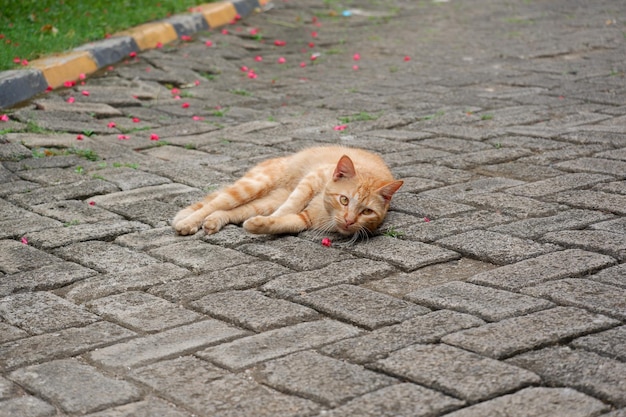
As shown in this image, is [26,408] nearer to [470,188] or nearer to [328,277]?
[328,277]

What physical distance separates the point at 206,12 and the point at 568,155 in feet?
19.7

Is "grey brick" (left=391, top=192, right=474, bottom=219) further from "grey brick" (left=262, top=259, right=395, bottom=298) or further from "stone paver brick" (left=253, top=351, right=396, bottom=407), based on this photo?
"stone paver brick" (left=253, top=351, right=396, bottom=407)

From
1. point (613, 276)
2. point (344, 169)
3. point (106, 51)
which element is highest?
point (106, 51)

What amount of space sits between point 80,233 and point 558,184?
101 inches

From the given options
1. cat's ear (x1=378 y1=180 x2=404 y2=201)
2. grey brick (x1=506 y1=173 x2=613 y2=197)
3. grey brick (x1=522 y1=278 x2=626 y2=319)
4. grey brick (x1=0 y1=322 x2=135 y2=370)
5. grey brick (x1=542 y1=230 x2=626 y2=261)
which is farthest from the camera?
grey brick (x1=506 y1=173 x2=613 y2=197)

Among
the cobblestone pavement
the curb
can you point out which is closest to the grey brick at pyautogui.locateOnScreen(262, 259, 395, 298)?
the cobblestone pavement

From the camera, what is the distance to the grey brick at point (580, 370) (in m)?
2.96

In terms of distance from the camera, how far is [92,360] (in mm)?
3322

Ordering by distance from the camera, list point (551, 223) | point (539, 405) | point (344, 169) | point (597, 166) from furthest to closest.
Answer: point (597, 166) < point (344, 169) < point (551, 223) < point (539, 405)

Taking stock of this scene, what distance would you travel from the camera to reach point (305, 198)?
498 centimetres

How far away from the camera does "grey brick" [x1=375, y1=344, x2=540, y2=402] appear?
2.99 meters

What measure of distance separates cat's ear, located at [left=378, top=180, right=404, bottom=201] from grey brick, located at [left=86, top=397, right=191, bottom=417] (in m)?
1.99

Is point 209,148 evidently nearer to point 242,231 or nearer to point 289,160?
point 289,160

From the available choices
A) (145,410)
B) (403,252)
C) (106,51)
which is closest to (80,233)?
(403,252)
